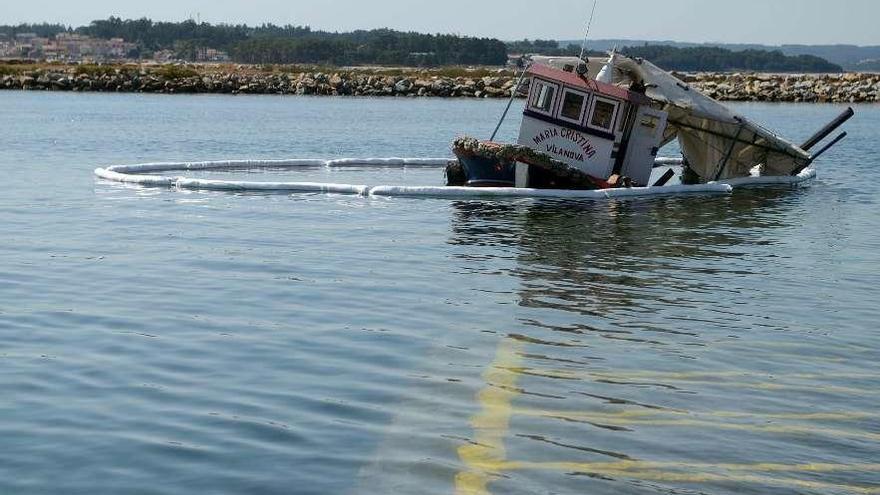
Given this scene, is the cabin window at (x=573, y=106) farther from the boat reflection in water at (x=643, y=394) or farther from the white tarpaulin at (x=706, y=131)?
the boat reflection in water at (x=643, y=394)

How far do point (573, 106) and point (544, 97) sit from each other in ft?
2.54

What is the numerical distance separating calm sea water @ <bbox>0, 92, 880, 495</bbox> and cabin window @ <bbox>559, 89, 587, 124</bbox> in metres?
3.15

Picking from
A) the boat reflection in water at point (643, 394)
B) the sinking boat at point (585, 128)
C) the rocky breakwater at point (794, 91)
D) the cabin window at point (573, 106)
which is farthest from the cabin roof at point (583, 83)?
the rocky breakwater at point (794, 91)

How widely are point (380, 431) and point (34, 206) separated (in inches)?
796

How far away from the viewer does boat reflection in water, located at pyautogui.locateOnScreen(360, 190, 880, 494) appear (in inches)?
413

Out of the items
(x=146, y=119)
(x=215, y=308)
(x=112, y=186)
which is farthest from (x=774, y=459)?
(x=146, y=119)

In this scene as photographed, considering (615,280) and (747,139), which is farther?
(747,139)

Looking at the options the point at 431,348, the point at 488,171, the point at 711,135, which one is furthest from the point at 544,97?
the point at 431,348

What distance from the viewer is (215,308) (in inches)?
671

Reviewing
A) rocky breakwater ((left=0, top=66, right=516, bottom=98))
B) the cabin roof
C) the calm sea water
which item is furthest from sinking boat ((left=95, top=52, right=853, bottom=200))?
rocky breakwater ((left=0, top=66, right=516, bottom=98))

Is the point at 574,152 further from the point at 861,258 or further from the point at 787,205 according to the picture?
the point at 861,258

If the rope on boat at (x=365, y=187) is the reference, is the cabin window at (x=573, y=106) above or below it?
above

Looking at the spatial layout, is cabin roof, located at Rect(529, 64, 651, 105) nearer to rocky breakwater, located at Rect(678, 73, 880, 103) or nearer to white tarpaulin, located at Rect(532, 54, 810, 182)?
white tarpaulin, located at Rect(532, 54, 810, 182)

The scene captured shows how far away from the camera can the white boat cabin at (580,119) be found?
105ft
